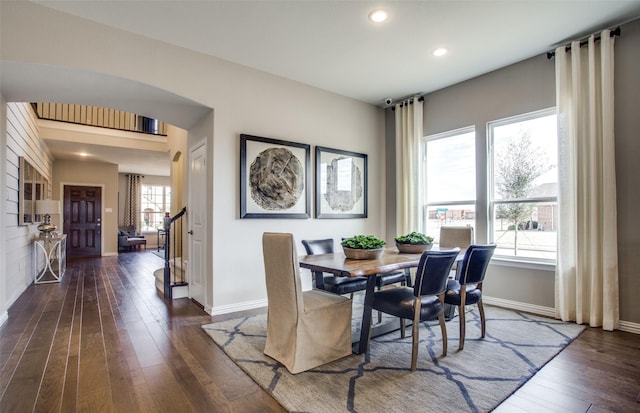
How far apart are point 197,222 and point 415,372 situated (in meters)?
3.18

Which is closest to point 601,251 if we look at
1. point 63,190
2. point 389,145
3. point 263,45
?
point 389,145

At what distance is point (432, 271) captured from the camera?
237cm

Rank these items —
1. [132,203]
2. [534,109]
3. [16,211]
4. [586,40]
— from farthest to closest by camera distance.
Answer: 1. [132,203]
2. [16,211]
3. [534,109]
4. [586,40]

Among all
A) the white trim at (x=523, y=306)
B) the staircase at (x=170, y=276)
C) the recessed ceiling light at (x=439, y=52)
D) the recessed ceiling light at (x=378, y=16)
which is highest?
the recessed ceiling light at (x=378, y=16)

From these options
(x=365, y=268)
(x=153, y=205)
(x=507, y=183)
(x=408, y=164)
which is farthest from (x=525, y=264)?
(x=153, y=205)

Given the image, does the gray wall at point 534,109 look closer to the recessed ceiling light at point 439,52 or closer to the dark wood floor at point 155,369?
the dark wood floor at point 155,369

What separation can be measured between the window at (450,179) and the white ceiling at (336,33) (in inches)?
37.8

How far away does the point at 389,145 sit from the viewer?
5574 mm

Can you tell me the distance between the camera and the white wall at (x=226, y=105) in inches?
112

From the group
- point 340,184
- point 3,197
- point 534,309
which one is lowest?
point 534,309

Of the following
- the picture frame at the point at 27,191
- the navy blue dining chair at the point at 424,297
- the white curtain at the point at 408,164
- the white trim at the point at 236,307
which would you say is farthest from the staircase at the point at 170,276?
the white curtain at the point at 408,164

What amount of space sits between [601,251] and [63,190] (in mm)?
11101

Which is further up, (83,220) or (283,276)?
(83,220)

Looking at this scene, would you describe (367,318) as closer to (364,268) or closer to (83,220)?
(364,268)
